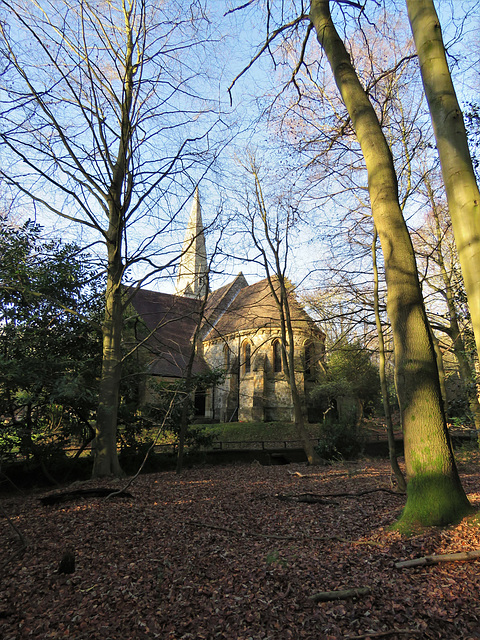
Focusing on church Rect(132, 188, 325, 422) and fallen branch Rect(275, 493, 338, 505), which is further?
church Rect(132, 188, 325, 422)

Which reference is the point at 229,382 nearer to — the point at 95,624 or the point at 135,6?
the point at 135,6

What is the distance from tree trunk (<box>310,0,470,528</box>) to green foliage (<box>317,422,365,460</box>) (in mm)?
10809

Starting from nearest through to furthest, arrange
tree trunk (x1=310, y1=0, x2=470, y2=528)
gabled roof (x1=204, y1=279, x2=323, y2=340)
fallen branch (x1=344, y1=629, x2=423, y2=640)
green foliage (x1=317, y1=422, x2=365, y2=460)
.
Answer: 1. fallen branch (x1=344, y1=629, x2=423, y2=640)
2. tree trunk (x1=310, y1=0, x2=470, y2=528)
3. green foliage (x1=317, y1=422, x2=365, y2=460)
4. gabled roof (x1=204, y1=279, x2=323, y2=340)

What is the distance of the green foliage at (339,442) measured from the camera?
47.9 ft

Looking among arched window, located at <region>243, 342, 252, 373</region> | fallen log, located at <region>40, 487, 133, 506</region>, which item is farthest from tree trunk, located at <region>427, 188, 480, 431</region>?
arched window, located at <region>243, 342, 252, 373</region>

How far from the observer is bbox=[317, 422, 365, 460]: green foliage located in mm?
14586

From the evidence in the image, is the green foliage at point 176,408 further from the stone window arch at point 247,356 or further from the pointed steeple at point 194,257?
the stone window arch at point 247,356

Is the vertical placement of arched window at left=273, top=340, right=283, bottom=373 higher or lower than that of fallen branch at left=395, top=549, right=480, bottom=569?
higher

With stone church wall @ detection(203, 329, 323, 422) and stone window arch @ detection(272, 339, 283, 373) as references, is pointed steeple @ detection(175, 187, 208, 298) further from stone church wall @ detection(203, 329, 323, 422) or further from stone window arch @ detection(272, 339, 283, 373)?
stone window arch @ detection(272, 339, 283, 373)

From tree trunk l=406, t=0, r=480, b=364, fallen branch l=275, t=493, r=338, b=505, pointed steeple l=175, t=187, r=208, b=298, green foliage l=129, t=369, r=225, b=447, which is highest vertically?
pointed steeple l=175, t=187, r=208, b=298

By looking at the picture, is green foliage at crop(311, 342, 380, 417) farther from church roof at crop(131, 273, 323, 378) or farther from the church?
church roof at crop(131, 273, 323, 378)

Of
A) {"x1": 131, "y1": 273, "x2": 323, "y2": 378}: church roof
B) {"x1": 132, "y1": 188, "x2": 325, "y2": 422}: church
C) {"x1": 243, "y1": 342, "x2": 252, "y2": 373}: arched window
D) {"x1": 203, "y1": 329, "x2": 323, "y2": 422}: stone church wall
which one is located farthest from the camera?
{"x1": 243, "y1": 342, "x2": 252, "y2": 373}: arched window

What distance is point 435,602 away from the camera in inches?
112

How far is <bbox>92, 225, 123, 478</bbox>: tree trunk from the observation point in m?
8.72
